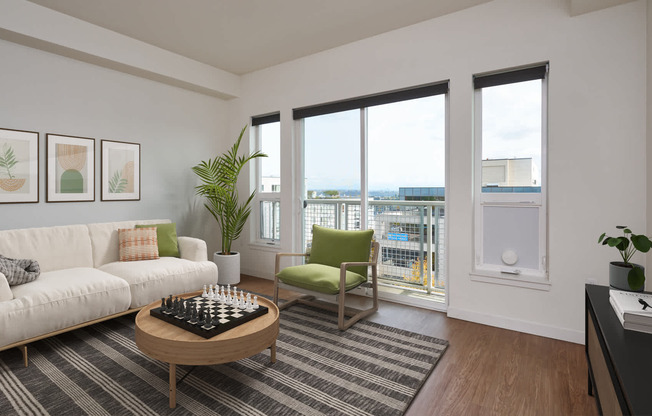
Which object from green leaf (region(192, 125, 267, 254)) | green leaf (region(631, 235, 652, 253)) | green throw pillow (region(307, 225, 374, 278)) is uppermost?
green leaf (region(192, 125, 267, 254))

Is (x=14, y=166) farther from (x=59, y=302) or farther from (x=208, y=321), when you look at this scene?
(x=208, y=321)

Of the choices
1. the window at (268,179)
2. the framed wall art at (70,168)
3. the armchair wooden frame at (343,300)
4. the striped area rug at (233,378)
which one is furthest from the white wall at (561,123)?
the framed wall art at (70,168)

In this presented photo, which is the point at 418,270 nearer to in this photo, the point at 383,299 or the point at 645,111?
the point at 383,299

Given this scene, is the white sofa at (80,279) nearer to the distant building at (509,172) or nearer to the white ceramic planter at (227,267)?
the white ceramic planter at (227,267)

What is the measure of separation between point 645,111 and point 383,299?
2678 mm

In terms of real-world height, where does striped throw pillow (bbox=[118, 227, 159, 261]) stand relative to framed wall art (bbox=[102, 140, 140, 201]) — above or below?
below

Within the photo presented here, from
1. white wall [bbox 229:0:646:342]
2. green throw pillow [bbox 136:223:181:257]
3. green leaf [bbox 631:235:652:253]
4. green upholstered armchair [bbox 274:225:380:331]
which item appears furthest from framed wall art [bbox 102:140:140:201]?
green leaf [bbox 631:235:652:253]

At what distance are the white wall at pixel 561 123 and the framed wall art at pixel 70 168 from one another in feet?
10.5

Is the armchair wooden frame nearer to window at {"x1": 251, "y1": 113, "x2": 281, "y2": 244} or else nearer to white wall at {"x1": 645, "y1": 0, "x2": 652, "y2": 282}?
window at {"x1": 251, "y1": 113, "x2": 281, "y2": 244}

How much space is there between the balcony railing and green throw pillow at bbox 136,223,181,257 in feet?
6.19

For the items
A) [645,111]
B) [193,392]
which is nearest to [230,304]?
[193,392]

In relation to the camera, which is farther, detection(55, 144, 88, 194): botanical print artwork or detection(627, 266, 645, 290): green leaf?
detection(55, 144, 88, 194): botanical print artwork

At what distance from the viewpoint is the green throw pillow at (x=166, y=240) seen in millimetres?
3668

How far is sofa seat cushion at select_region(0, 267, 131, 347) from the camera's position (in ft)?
7.20
